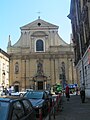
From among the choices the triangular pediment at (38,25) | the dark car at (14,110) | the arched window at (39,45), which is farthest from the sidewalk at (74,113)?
the triangular pediment at (38,25)

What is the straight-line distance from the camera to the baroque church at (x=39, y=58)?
6831 cm

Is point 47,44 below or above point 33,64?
above

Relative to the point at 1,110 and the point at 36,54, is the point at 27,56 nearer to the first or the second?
the point at 36,54

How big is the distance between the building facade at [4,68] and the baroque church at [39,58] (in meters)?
1.79

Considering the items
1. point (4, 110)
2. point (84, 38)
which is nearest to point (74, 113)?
point (4, 110)

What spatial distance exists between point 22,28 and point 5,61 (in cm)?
1154

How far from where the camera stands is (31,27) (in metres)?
71.6

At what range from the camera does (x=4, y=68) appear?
2537 inches

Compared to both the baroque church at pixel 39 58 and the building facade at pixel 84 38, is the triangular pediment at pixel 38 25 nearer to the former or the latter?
the baroque church at pixel 39 58

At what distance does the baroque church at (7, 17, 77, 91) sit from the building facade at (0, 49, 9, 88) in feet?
5.89

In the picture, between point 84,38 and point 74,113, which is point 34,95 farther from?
point 84,38

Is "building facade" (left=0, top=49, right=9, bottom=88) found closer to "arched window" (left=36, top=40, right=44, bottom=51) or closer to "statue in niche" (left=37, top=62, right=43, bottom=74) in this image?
"statue in niche" (left=37, top=62, right=43, bottom=74)

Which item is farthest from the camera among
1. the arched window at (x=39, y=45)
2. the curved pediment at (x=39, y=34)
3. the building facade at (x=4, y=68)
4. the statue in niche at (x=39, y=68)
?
the curved pediment at (x=39, y=34)

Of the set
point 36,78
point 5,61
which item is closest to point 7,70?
point 5,61
